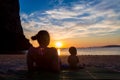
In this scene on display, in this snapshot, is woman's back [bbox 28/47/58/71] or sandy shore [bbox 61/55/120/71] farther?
sandy shore [bbox 61/55/120/71]

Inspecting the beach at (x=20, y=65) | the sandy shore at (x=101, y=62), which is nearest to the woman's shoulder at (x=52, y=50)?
the beach at (x=20, y=65)

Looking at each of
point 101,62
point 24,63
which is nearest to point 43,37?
point 24,63

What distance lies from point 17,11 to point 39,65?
70.3 m

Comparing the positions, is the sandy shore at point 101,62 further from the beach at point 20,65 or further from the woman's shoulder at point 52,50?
the woman's shoulder at point 52,50

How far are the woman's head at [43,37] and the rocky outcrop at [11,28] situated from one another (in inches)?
2411

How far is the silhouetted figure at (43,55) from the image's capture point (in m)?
6.12

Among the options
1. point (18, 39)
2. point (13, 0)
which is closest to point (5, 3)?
point (13, 0)

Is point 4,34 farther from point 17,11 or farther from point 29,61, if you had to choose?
point 29,61

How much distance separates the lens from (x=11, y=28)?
69938 millimetres

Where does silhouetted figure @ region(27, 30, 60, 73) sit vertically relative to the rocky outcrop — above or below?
below

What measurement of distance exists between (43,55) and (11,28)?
6473 cm

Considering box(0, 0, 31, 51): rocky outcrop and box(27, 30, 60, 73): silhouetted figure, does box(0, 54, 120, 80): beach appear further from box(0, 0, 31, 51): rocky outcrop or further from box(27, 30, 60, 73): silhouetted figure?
box(0, 0, 31, 51): rocky outcrop

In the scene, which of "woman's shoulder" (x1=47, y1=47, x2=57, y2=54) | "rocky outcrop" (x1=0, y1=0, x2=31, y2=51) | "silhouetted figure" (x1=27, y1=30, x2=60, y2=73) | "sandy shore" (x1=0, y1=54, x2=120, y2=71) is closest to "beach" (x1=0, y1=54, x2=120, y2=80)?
"sandy shore" (x1=0, y1=54, x2=120, y2=71)

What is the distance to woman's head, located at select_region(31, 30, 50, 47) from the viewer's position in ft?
19.8
